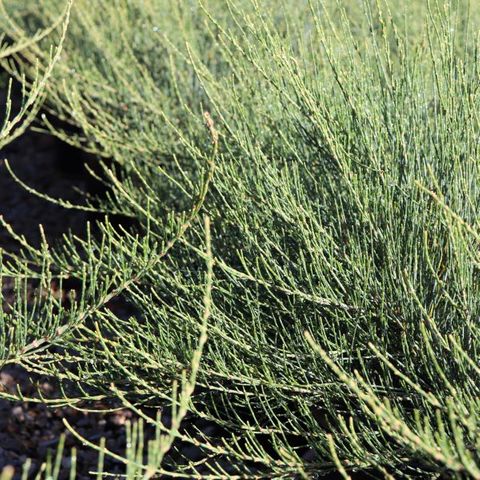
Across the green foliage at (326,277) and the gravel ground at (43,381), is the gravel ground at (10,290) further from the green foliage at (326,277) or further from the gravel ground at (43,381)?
the green foliage at (326,277)

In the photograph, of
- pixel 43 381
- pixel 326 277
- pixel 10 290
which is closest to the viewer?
pixel 326 277

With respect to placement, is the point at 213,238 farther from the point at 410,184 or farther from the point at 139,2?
the point at 139,2

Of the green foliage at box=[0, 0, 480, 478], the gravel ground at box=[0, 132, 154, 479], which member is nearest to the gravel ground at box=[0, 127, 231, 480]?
the gravel ground at box=[0, 132, 154, 479]

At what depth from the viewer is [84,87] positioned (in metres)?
4.10

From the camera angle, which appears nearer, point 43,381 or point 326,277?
point 326,277

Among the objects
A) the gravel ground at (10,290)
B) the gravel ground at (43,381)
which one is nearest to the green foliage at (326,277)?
the gravel ground at (43,381)

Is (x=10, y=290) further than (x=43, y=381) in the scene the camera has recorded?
Yes

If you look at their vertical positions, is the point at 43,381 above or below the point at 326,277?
below

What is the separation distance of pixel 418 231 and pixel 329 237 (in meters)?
0.25

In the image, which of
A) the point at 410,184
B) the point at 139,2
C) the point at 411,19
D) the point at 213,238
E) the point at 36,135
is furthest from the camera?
the point at 36,135

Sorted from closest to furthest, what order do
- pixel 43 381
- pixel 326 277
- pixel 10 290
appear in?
pixel 326 277 → pixel 43 381 → pixel 10 290

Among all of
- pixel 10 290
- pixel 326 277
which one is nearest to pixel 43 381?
pixel 10 290

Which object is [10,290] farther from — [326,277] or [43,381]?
[326,277]

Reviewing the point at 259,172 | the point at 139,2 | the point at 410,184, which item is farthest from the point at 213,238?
the point at 139,2
